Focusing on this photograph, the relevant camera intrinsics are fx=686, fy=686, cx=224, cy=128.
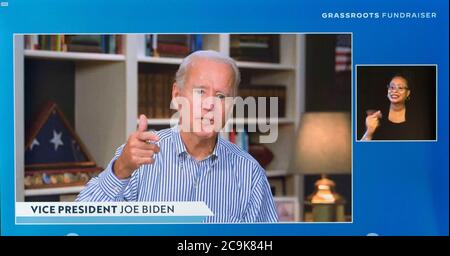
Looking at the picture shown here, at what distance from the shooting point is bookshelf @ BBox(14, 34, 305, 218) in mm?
2111

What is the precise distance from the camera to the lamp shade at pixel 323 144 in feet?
6.94

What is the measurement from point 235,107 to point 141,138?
304 millimetres

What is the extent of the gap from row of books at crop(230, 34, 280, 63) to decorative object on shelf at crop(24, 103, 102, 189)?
0.57 m

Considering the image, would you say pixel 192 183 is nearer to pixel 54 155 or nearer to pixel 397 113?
pixel 54 155

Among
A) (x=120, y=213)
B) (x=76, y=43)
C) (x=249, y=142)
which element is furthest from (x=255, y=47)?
(x=120, y=213)

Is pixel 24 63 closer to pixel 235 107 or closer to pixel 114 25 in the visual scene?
pixel 114 25

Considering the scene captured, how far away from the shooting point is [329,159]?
2.16 meters

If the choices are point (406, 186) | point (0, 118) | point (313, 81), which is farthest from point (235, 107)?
point (0, 118)

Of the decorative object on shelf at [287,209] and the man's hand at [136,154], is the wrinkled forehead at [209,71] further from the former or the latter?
the decorative object on shelf at [287,209]

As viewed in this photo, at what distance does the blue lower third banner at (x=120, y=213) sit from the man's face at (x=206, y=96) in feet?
0.78

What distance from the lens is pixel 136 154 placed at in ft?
6.89

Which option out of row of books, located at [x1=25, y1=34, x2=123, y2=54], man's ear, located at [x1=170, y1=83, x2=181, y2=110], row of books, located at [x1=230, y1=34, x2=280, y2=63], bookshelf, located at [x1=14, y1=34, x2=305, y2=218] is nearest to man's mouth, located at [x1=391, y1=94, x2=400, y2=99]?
bookshelf, located at [x1=14, y1=34, x2=305, y2=218]

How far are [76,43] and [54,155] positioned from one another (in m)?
0.38

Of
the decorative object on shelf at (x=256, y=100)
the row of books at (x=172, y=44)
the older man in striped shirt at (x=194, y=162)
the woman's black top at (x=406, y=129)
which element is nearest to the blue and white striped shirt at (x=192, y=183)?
the older man in striped shirt at (x=194, y=162)
